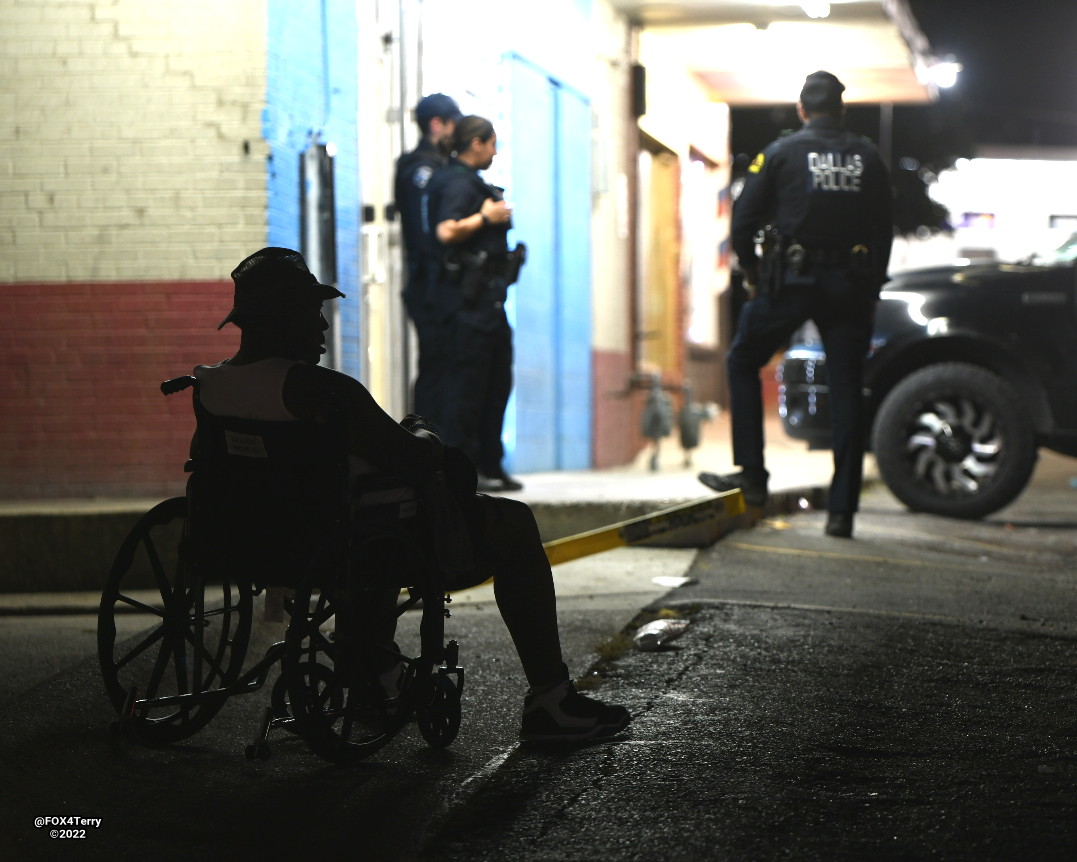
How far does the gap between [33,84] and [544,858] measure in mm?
5569

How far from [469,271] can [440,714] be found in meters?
4.14

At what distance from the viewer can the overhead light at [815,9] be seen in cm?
1163

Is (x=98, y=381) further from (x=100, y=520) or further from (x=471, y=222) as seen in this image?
(x=471, y=222)

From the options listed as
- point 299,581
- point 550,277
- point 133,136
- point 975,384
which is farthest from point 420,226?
point 299,581

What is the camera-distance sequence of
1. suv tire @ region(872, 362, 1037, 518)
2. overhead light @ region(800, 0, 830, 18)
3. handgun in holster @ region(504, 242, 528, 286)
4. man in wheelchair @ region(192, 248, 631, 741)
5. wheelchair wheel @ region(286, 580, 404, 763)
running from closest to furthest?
wheelchair wheel @ region(286, 580, 404, 763) → man in wheelchair @ region(192, 248, 631, 741) → handgun in holster @ region(504, 242, 528, 286) → suv tire @ region(872, 362, 1037, 518) → overhead light @ region(800, 0, 830, 18)

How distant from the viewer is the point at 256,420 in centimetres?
350

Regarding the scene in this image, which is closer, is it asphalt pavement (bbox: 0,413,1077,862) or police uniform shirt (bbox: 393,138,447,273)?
asphalt pavement (bbox: 0,413,1077,862)

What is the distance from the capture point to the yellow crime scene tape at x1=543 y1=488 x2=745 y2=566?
18.5 feet

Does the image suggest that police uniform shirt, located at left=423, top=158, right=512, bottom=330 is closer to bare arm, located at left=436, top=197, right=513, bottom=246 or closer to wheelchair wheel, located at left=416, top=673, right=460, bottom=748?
bare arm, located at left=436, top=197, right=513, bottom=246

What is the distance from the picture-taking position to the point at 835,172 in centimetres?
702

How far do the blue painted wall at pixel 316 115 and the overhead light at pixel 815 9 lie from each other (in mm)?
4607

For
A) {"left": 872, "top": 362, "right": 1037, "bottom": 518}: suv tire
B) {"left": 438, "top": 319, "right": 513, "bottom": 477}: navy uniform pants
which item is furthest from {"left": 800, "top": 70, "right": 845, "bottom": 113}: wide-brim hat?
{"left": 872, "top": 362, "right": 1037, "bottom": 518}: suv tire

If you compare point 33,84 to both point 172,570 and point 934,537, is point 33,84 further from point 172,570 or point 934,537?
point 934,537

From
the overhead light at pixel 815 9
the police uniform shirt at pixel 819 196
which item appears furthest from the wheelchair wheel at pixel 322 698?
the overhead light at pixel 815 9
